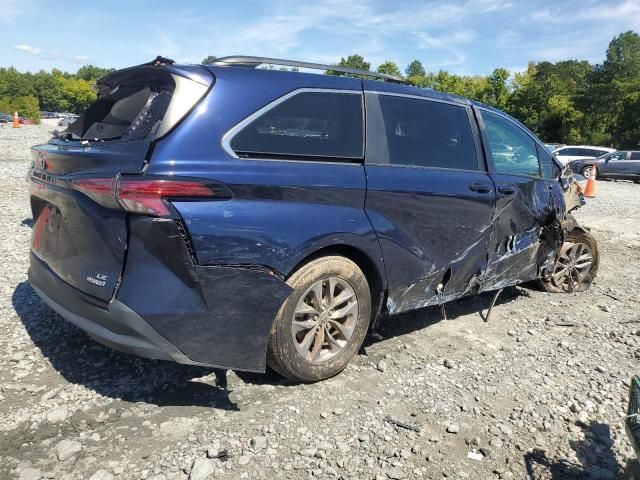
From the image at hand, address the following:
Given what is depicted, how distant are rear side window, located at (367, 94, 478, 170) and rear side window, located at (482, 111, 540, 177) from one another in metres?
0.32

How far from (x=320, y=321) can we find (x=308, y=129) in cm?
118

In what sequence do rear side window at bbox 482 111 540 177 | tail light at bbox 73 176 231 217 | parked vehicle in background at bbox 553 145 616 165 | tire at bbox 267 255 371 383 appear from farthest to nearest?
parked vehicle in background at bbox 553 145 616 165 < rear side window at bbox 482 111 540 177 < tire at bbox 267 255 371 383 < tail light at bbox 73 176 231 217

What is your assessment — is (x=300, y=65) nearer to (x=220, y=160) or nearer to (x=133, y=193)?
(x=220, y=160)

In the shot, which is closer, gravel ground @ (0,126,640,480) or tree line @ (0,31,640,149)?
gravel ground @ (0,126,640,480)

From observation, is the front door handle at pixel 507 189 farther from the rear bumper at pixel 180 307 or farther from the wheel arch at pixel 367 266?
the rear bumper at pixel 180 307

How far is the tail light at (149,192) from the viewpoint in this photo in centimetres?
256

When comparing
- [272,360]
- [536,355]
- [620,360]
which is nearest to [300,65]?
[272,360]

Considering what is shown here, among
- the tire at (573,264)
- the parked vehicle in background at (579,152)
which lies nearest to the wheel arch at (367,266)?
the tire at (573,264)

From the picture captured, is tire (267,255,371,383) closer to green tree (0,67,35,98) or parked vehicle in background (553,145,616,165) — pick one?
parked vehicle in background (553,145,616,165)

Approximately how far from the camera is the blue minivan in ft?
8.69

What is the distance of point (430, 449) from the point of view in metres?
2.80

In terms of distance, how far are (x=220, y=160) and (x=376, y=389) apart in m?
1.75

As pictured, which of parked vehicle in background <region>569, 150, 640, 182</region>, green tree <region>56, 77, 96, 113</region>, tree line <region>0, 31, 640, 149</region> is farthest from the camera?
green tree <region>56, 77, 96, 113</region>

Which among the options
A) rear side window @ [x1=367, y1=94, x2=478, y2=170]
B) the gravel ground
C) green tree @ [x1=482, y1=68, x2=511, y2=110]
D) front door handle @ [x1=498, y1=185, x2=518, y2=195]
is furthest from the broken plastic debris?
green tree @ [x1=482, y1=68, x2=511, y2=110]
